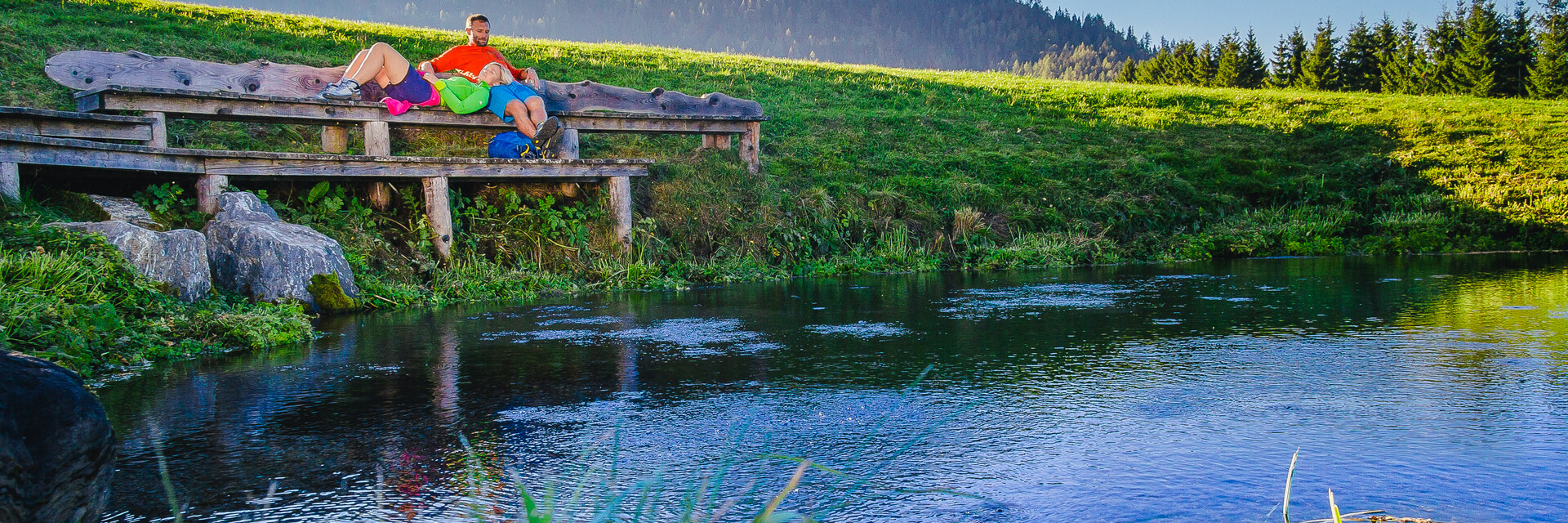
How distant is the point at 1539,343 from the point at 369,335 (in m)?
7.39

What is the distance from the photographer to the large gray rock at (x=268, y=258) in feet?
26.9

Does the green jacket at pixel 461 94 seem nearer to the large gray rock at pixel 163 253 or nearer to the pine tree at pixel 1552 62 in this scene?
the large gray rock at pixel 163 253

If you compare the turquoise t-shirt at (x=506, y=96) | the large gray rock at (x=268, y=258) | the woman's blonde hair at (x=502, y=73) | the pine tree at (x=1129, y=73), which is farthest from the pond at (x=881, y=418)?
the pine tree at (x=1129, y=73)

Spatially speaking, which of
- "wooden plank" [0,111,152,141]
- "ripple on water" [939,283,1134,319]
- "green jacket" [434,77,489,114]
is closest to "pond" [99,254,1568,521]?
"ripple on water" [939,283,1134,319]

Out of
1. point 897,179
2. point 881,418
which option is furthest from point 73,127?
point 897,179

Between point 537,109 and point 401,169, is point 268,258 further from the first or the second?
point 537,109

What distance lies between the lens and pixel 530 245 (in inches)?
449

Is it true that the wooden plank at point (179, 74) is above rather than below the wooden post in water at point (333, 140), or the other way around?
above

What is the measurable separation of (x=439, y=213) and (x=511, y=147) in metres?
1.28

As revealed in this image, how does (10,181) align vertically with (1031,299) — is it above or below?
above

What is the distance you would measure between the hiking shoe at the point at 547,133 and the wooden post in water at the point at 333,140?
2072 millimetres

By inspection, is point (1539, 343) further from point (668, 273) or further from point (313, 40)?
point (313, 40)

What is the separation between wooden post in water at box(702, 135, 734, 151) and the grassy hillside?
192mm

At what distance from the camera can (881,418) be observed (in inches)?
172
